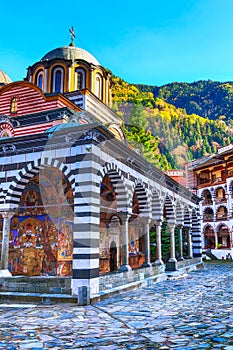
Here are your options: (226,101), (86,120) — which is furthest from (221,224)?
(226,101)

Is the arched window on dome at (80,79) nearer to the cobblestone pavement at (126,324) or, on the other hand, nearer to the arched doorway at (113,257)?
the arched doorway at (113,257)

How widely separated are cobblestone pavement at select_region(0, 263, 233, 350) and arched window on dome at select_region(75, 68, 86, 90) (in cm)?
1107

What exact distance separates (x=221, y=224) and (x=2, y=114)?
29047 mm

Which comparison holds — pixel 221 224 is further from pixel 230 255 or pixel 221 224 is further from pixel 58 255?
pixel 58 255

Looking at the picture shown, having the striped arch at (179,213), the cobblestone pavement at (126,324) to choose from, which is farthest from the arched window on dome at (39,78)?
the cobblestone pavement at (126,324)

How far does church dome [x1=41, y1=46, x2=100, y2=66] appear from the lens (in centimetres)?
1662

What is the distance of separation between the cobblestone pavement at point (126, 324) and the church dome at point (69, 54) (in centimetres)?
1233

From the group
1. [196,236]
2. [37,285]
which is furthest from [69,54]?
[196,236]

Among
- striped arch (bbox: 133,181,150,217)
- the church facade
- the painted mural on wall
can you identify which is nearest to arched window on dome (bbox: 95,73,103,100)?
the church facade

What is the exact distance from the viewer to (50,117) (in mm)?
12977

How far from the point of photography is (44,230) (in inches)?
502

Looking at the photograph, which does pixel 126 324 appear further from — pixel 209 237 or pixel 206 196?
pixel 206 196

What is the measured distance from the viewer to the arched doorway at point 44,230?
1236 centimetres

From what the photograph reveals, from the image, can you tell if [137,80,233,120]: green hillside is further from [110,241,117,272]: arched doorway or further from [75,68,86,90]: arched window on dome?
[110,241,117,272]: arched doorway
